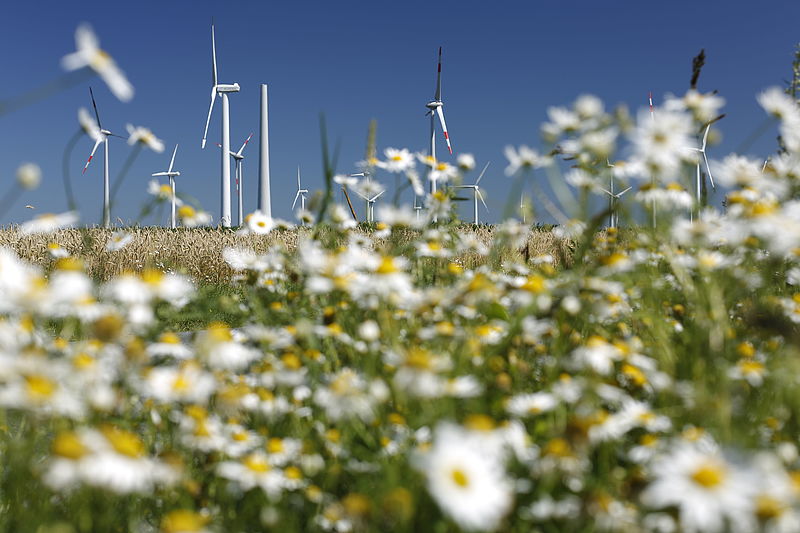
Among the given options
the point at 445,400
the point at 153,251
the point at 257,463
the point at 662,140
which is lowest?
the point at 257,463

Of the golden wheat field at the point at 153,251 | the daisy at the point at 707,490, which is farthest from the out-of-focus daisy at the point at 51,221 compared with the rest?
the golden wheat field at the point at 153,251

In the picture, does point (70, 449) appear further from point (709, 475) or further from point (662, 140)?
point (662, 140)

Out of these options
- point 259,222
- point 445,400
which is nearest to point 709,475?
point 445,400

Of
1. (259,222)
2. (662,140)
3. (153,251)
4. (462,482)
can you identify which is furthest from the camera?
(153,251)

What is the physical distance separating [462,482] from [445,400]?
0.48m

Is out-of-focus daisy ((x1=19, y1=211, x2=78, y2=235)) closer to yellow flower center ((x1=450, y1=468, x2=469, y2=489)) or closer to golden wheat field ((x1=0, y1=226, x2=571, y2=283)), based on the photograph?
yellow flower center ((x1=450, y1=468, x2=469, y2=489))

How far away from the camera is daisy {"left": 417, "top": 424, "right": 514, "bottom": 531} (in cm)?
115

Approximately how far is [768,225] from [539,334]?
2.70 feet

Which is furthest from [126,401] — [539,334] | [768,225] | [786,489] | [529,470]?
[768,225]

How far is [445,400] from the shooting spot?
5.58 feet

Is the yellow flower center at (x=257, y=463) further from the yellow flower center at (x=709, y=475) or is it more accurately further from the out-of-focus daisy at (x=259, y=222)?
the out-of-focus daisy at (x=259, y=222)

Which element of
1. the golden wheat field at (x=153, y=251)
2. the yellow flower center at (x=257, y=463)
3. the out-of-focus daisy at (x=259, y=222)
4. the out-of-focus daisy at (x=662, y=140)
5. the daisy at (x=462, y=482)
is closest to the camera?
the daisy at (x=462, y=482)

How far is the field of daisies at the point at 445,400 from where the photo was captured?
1375 mm

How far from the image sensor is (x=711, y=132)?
3.03 m
